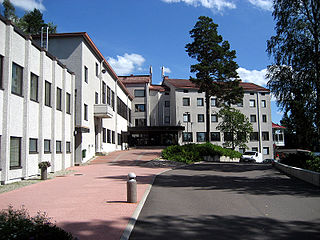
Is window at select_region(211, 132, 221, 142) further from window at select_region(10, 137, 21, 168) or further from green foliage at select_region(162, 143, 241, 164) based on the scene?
window at select_region(10, 137, 21, 168)

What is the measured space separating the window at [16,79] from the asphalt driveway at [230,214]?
8.67 meters

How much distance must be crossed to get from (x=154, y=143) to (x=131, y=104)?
8.64 metres

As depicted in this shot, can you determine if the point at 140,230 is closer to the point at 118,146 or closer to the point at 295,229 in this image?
the point at 295,229

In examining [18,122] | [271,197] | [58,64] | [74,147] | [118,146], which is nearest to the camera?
[271,197]

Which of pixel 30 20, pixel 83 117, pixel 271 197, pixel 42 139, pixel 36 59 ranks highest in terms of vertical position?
pixel 30 20

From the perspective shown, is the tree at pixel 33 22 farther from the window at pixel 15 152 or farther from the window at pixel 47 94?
the window at pixel 15 152

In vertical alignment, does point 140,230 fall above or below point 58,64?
below

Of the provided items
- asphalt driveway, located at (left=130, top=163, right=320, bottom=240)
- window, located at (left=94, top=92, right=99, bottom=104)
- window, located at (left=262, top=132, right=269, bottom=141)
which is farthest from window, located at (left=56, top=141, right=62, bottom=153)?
window, located at (left=262, top=132, right=269, bottom=141)

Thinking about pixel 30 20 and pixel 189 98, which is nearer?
pixel 30 20

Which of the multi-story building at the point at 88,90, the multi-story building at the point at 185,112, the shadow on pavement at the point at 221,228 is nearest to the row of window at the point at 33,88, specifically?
the multi-story building at the point at 88,90

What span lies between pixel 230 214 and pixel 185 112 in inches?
1843

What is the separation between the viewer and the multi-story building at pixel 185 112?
53438mm

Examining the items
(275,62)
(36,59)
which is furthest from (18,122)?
(275,62)

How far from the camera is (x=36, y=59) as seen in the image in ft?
57.2
